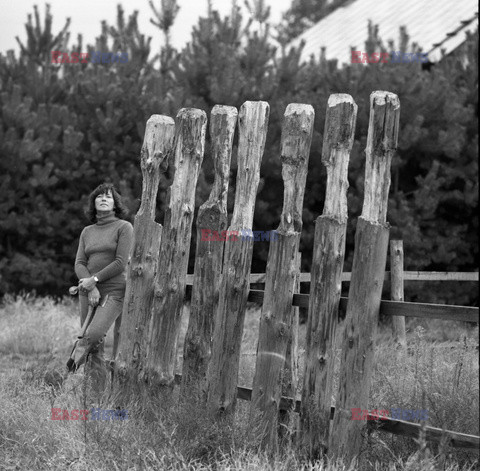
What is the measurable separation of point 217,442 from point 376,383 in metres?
1.68

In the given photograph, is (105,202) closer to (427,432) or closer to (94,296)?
(94,296)

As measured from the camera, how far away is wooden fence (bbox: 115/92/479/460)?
3701 mm

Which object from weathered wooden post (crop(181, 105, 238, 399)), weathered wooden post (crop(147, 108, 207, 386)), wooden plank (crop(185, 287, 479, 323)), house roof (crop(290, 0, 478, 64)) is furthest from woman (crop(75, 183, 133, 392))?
house roof (crop(290, 0, 478, 64))

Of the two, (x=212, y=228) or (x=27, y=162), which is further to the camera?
(x=27, y=162)

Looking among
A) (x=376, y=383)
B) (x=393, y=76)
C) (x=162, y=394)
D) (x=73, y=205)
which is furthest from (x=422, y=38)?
(x=162, y=394)

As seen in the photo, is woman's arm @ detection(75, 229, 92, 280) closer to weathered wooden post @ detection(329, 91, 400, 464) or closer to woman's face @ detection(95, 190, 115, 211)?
woman's face @ detection(95, 190, 115, 211)

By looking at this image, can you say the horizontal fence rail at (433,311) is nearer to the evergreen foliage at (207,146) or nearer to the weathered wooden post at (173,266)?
the weathered wooden post at (173,266)

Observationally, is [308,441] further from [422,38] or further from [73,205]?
[422,38]

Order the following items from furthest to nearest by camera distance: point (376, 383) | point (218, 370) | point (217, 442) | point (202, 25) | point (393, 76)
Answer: point (202, 25) < point (393, 76) < point (376, 383) < point (218, 370) < point (217, 442)

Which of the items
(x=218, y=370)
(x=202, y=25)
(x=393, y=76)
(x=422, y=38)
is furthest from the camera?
(x=422, y=38)

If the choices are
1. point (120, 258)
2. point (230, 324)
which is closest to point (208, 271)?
point (230, 324)

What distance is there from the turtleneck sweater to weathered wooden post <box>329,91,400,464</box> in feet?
6.42

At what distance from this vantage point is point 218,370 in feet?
13.6

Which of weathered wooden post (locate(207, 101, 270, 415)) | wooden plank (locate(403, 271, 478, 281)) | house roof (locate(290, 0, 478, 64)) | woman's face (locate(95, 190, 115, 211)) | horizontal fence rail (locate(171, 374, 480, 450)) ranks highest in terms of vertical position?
house roof (locate(290, 0, 478, 64))
